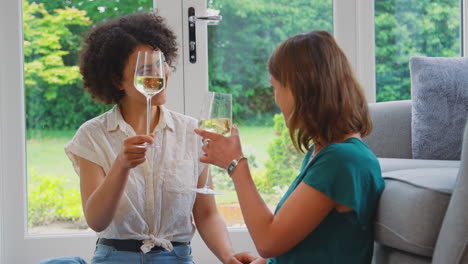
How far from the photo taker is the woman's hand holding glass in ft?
4.81

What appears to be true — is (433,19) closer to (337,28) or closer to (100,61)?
(337,28)

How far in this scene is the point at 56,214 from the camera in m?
3.15

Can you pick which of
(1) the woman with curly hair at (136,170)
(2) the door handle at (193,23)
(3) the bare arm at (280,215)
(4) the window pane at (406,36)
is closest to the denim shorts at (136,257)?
(1) the woman with curly hair at (136,170)

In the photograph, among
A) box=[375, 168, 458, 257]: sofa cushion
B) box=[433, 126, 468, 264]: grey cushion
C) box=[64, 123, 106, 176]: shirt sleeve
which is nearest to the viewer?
box=[433, 126, 468, 264]: grey cushion

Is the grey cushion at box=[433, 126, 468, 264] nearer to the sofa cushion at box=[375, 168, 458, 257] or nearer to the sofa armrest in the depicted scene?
the sofa cushion at box=[375, 168, 458, 257]

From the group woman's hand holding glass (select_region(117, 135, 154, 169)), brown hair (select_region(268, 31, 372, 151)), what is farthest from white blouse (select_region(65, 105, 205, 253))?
brown hair (select_region(268, 31, 372, 151))

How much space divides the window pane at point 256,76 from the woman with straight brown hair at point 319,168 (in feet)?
5.83

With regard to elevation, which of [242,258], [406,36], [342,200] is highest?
[406,36]

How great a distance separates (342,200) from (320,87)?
0.27 m

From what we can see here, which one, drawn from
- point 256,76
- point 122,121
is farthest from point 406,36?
point 122,121

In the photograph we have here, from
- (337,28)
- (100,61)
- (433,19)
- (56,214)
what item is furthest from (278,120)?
(100,61)

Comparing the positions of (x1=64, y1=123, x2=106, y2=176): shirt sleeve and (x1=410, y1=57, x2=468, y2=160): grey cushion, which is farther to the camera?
(x1=410, y1=57, x2=468, y2=160): grey cushion

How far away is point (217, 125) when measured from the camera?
4.84 feet

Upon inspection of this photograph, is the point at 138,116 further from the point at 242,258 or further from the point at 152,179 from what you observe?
the point at 242,258
